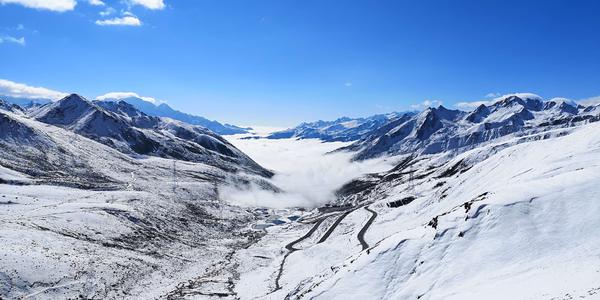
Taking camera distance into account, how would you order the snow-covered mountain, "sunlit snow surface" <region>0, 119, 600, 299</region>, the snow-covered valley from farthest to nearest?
the snow-covered mountain
the snow-covered valley
"sunlit snow surface" <region>0, 119, 600, 299</region>

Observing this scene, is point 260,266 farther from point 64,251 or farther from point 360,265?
point 360,265

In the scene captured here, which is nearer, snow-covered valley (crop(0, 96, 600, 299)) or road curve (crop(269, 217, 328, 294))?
snow-covered valley (crop(0, 96, 600, 299))

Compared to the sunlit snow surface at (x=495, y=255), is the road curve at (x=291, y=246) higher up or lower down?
lower down

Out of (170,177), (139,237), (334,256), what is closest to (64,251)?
(139,237)

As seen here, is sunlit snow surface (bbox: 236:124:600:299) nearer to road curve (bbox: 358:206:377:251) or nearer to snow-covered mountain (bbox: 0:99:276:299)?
snow-covered mountain (bbox: 0:99:276:299)

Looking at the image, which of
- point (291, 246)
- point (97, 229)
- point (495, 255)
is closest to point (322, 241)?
point (291, 246)

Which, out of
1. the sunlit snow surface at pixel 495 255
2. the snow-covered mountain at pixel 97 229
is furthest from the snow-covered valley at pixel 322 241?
the snow-covered mountain at pixel 97 229

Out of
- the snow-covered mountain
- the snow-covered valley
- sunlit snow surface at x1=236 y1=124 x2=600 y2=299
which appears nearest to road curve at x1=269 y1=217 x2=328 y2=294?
the snow-covered valley

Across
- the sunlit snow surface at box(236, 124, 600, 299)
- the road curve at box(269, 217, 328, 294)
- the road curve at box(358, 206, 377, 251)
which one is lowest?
the road curve at box(269, 217, 328, 294)

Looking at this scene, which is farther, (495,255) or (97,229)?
(97,229)

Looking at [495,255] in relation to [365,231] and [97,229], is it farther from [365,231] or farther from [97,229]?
[97,229]

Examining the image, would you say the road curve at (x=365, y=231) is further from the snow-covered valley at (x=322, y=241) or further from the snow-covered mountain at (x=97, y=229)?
the snow-covered mountain at (x=97, y=229)
